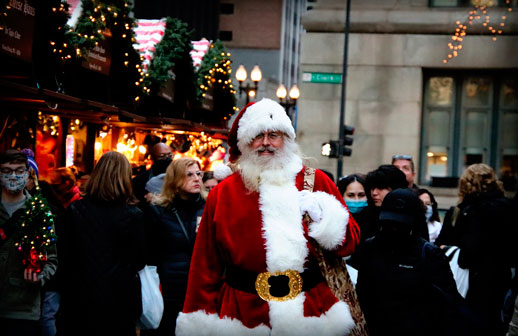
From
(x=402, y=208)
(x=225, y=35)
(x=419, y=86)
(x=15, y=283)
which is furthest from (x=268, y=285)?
(x=225, y=35)

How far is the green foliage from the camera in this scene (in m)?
13.6

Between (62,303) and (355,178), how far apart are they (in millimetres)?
3147

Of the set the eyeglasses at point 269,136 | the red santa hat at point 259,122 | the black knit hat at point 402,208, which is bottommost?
the black knit hat at point 402,208

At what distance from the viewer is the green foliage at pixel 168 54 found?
13.6 meters

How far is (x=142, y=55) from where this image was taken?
13.3 metres

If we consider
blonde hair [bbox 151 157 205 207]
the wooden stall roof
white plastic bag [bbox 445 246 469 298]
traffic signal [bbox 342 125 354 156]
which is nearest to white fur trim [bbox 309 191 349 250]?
blonde hair [bbox 151 157 205 207]

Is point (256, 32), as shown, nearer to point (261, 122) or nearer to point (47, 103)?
point (47, 103)

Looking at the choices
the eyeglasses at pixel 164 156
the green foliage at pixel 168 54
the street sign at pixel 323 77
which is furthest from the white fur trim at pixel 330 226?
the street sign at pixel 323 77

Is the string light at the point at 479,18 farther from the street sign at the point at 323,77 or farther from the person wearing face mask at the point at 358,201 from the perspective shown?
the person wearing face mask at the point at 358,201

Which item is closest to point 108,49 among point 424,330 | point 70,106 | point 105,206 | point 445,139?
point 70,106

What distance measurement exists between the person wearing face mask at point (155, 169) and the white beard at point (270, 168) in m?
4.84

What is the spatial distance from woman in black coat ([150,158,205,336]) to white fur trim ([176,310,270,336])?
84.6 inches

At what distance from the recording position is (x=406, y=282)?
15.3ft

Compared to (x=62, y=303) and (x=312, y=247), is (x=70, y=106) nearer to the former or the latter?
(x=62, y=303)
